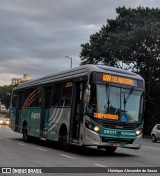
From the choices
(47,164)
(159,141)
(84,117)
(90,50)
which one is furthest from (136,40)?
(47,164)

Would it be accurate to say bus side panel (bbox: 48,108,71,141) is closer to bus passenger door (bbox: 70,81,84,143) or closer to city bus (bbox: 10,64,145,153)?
city bus (bbox: 10,64,145,153)

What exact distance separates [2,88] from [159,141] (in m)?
119

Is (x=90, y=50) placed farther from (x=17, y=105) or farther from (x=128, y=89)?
(x=128, y=89)

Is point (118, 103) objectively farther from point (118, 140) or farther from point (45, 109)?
point (45, 109)

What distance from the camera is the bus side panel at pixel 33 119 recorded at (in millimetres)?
22422

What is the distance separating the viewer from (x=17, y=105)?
27.4 metres

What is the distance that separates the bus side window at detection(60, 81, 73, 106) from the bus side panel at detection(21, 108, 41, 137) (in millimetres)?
3591

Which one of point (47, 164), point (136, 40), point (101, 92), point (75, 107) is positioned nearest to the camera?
point (47, 164)

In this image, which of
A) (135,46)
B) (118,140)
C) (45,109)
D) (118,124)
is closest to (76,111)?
(118,124)

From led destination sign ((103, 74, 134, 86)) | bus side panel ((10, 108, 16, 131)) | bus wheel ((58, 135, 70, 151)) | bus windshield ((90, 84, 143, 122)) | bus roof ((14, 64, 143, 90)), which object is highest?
bus roof ((14, 64, 143, 90))

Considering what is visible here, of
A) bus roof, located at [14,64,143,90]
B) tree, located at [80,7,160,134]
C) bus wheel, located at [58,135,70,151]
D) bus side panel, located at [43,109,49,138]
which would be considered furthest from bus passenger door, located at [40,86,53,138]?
tree, located at [80,7,160,134]

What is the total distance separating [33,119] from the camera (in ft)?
76.0

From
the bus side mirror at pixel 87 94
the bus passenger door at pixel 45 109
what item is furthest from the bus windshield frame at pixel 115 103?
the bus passenger door at pixel 45 109

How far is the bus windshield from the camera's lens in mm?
16344
